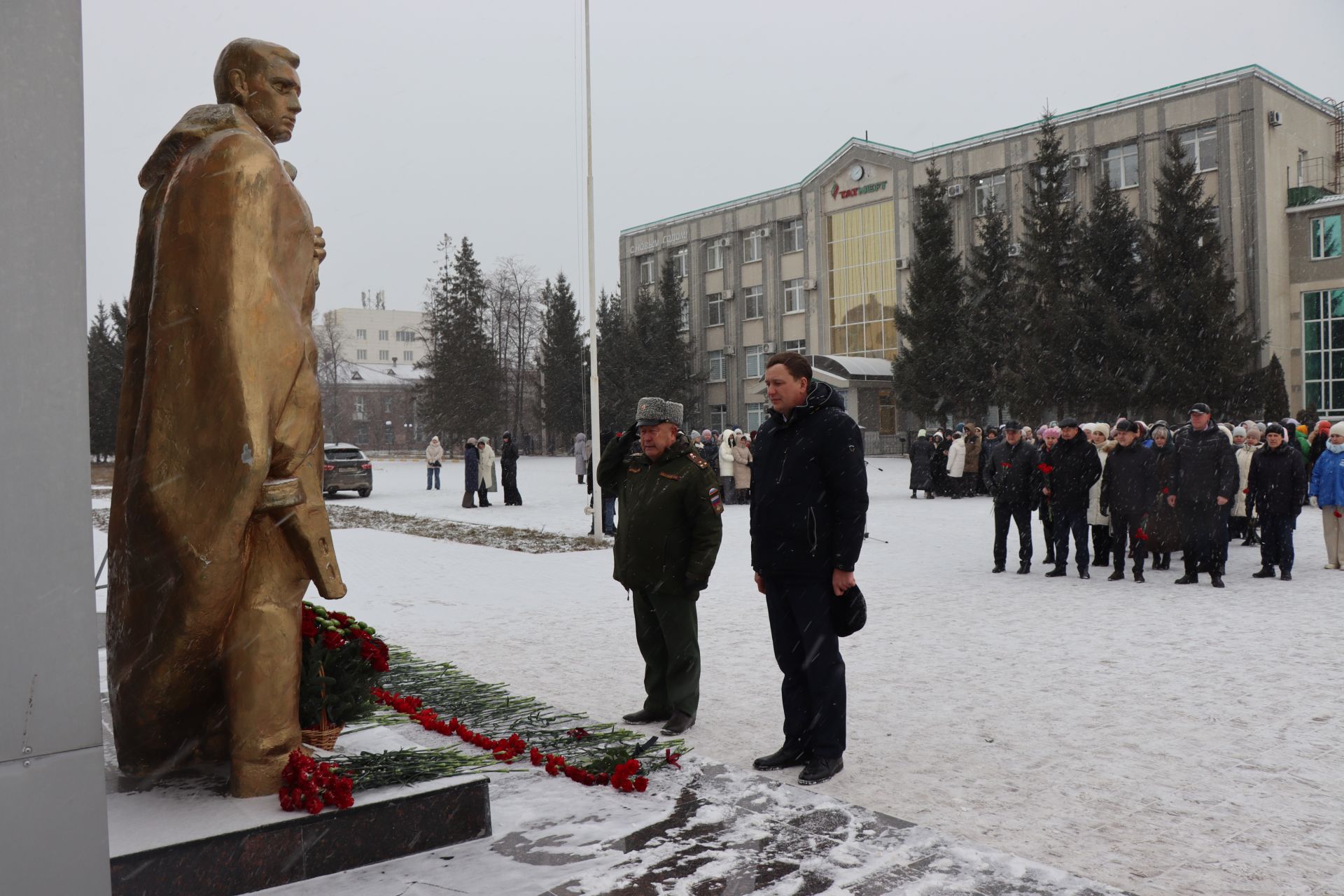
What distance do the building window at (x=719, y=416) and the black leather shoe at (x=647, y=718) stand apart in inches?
2063

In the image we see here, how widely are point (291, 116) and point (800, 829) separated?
337cm

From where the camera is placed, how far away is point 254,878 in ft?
11.9

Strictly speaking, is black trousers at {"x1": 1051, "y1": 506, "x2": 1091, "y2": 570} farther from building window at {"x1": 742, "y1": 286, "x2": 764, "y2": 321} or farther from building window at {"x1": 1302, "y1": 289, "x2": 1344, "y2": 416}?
building window at {"x1": 742, "y1": 286, "x2": 764, "y2": 321}

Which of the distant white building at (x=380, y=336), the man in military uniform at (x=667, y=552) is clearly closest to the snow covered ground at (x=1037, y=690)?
the man in military uniform at (x=667, y=552)

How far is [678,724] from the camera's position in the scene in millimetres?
5957

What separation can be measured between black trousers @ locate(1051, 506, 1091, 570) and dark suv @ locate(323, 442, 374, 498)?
2057cm

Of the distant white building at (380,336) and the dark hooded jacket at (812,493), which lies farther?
the distant white building at (380,336)

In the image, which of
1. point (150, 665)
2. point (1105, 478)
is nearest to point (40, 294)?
point (150, 665)

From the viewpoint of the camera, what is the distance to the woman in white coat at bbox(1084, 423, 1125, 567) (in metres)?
13.5

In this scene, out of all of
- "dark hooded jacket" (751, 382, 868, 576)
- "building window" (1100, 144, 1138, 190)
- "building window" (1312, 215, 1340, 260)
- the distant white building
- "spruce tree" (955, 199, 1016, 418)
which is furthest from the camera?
the distant white building

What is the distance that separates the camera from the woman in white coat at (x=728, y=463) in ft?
76.9

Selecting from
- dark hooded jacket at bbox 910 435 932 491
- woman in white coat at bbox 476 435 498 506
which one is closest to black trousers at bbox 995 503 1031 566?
dark hooded jacket at bbox 910 435 932 491

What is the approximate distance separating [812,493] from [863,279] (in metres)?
47.7

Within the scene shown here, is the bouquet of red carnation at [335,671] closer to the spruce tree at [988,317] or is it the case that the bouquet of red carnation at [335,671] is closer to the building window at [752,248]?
the spruce tree at [988,317]
